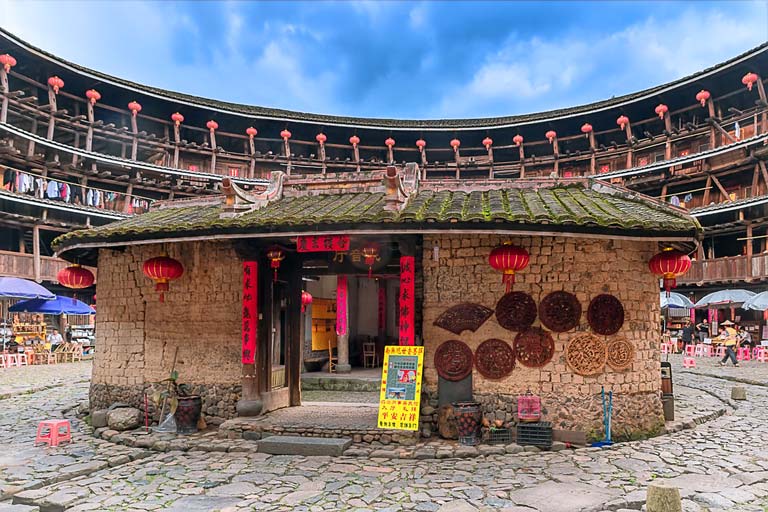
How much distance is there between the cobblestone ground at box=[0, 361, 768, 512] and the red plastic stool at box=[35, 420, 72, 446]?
0.21 metres

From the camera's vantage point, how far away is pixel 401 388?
26.7ft

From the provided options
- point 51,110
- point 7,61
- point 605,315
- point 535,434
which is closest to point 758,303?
point 605,315

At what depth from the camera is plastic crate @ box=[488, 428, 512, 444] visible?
25.6ft

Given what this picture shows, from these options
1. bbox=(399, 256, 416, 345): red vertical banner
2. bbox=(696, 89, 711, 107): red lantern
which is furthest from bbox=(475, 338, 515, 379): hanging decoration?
bbox=(696, 89, 711, 107): red lantern

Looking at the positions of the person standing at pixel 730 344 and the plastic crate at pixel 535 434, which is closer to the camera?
the plastic crate at pixel 535 434

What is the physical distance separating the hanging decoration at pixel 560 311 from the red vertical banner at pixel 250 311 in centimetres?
430

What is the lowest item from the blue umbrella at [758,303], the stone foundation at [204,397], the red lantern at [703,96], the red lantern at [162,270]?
the stone foundation at [204,397]

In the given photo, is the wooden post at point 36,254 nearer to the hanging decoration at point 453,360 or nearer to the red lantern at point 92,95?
the red lantern at point 92,95

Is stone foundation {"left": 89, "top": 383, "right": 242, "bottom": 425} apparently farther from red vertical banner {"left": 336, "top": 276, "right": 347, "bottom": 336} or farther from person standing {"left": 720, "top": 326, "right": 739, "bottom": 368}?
person standing {"left": 720, "top": 326, "right": 739, "bottom": 368}

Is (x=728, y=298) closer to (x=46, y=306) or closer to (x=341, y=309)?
(x=341, y=309)

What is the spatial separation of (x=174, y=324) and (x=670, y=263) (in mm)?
7618

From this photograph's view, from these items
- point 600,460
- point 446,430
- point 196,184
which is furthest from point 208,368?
point 196,184

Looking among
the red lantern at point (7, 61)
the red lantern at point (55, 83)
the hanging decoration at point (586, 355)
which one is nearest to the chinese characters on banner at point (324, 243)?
the hanging decoration at point (586, 355)

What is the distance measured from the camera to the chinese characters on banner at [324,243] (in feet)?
26.7
